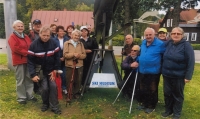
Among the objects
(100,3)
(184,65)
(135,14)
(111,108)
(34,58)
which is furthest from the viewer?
(135,14)

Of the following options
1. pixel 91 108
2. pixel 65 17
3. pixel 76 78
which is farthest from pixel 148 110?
pixel 65 17

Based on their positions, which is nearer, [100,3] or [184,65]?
[184,65]

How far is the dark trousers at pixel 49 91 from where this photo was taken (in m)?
4.62

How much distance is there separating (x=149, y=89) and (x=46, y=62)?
2.14 metres

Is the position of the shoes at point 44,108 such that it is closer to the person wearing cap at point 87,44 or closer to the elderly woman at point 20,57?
the elderly woman at point 20,57

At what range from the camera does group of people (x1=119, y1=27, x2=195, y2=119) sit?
13.8ft

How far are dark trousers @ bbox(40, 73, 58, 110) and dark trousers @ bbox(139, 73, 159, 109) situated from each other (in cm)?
179

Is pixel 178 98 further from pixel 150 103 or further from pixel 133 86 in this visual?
pixel 133 86

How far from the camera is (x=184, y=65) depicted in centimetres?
422

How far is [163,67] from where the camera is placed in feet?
14.7

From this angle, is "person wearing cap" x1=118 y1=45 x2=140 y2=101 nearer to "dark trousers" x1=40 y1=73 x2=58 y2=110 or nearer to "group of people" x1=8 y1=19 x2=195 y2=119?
"group of people" x1=8 y1=19 x2=195 y2=119

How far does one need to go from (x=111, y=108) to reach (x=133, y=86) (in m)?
0.72

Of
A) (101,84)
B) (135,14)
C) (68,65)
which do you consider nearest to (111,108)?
(101,84)

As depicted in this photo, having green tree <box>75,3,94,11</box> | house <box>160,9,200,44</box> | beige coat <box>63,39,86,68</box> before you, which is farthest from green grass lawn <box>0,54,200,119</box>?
green tree <box>75,3,94,11</box>
